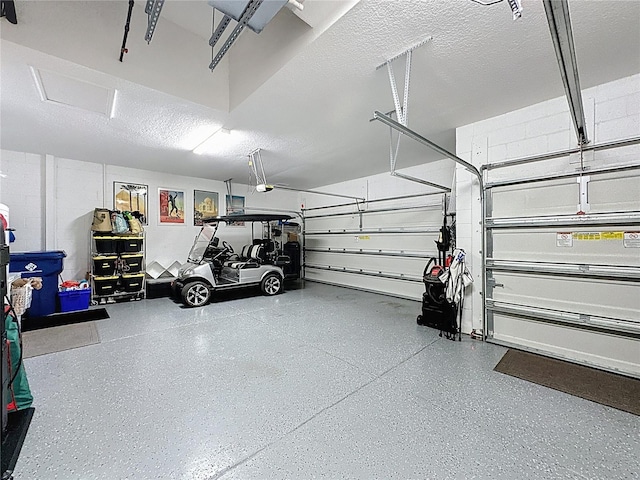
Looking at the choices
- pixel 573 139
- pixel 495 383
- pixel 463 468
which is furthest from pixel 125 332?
pixel 573 139

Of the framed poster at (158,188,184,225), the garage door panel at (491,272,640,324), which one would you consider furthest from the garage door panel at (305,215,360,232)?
the garage door panel at (491,272,640,324)

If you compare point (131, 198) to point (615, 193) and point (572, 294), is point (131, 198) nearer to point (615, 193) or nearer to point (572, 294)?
point (572, 294)

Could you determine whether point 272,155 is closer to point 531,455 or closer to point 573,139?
point 573,139

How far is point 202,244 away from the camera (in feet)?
19.2

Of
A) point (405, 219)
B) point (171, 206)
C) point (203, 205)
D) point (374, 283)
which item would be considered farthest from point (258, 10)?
point (203, 205)

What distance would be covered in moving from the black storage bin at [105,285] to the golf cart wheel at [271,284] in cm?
287

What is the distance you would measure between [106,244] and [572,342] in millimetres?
7332

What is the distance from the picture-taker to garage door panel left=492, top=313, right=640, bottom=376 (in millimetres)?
2543

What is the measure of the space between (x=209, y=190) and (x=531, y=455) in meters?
7.49

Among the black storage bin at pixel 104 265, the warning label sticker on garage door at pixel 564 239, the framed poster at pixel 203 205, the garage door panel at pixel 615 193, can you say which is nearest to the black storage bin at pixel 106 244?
the black storage bin at pixel 104 265

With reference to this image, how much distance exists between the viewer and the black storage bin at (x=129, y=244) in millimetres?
5331

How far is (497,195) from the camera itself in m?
3.36

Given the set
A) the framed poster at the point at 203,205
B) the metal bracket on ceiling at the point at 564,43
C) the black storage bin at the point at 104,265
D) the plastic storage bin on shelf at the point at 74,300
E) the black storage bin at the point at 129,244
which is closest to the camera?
the metal bracket on ceiling at the point at 564,43

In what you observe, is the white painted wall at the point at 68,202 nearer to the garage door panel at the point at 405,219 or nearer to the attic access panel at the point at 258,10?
the garage door panel at the point at 405,219
